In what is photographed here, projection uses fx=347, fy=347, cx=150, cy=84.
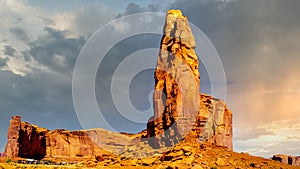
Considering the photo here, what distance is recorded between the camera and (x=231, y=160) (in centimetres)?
6078

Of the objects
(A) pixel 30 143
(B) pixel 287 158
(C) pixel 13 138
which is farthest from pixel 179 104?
(C) pixel 13 138

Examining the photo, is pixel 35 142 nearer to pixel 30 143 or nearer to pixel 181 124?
pixel 30 143

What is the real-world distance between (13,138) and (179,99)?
89920 mm

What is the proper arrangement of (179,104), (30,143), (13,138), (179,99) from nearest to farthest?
(179,104)
(179,99)
(13,138)
(30,143)

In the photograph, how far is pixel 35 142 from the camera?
142 m

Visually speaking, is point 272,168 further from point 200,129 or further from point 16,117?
point 16,117

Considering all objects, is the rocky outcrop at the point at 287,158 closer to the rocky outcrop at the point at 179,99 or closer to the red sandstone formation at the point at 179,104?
the red sandstone formation at the point at 179,104

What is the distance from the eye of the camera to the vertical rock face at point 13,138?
136 metres

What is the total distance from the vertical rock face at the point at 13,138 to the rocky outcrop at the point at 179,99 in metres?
78.8

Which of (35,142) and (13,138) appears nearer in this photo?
(13,138)

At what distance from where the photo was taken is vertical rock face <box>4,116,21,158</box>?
136 metres

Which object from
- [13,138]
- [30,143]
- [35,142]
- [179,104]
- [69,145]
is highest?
[179,104]

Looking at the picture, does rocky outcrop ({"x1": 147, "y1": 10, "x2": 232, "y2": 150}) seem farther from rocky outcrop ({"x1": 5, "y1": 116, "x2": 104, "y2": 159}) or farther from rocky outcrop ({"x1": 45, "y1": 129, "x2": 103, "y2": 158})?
rocky outcrop ({"x1": 45, "y1": 129, "x2": 103, "y2": 158})

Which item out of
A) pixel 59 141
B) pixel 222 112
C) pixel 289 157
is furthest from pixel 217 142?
pixel 59 141
